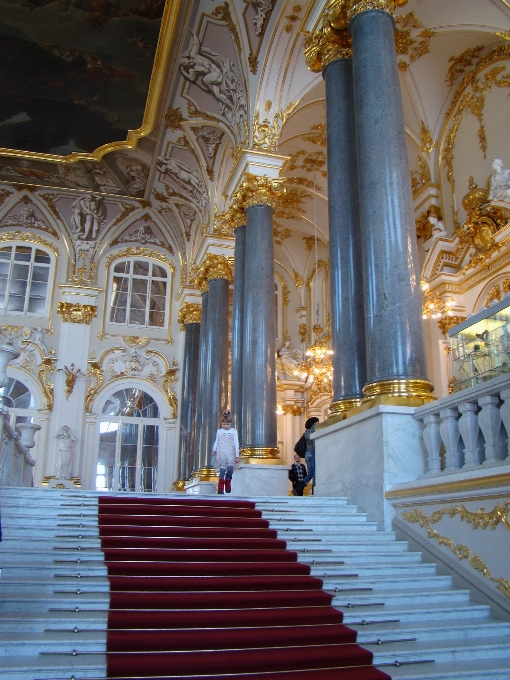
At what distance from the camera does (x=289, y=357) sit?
17.9 meters

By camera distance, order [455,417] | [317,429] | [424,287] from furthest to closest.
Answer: [424,287] → [317,429] → [455,417]

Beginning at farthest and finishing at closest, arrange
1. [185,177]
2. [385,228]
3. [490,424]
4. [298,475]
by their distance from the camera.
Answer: [185,177], [298,475], [385,228], [490,424]

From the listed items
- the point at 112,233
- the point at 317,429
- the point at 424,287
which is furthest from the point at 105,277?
the point at 317,429

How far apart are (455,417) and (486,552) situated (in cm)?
113

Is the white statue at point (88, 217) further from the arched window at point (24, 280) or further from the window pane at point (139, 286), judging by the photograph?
the window pane at point (139, 286)

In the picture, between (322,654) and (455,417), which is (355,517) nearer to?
(455,417)

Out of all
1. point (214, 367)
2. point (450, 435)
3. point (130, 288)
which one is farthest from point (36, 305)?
point (450, 435)

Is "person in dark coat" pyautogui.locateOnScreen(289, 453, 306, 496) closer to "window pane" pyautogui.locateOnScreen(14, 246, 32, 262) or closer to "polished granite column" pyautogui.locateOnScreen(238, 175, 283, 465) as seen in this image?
"polished granite column" pyautogui.locateOnScreen(238, 175, 283, 465)

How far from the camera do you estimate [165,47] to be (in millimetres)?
12016

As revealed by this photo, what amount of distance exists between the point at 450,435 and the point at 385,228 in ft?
7.28

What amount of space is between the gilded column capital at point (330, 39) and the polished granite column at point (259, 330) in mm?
3191

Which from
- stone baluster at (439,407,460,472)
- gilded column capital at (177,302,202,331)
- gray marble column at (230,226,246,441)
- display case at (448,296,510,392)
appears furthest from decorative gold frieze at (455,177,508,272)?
gilded column capital at (177,302,202,331)

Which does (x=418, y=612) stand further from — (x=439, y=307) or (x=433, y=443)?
(x=439, y=307)

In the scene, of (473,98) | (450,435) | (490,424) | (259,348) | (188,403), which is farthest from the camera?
(188,403)
